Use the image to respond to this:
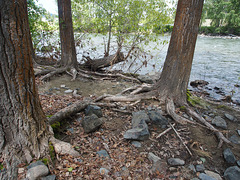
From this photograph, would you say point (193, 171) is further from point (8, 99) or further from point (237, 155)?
point (8, 99)

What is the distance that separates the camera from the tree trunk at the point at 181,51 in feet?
13.6

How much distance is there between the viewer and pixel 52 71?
7.46m

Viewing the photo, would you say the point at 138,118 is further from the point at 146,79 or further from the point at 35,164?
the point at 146,79

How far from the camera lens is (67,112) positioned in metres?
3.88

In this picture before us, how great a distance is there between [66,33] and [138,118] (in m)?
5.66

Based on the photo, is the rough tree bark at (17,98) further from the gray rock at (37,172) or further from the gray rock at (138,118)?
the gray rock at (138,118)

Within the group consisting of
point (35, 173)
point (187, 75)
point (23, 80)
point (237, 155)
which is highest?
point (23, 80)

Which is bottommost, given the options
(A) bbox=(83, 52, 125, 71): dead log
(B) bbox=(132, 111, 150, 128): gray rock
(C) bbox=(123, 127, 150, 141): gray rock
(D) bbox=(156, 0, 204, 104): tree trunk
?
(C) bbox=(123, 127, 150, 141): gray rock

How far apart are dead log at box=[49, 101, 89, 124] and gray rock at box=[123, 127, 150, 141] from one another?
55.9 inches

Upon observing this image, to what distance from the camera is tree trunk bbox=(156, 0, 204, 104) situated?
4148 millimetres

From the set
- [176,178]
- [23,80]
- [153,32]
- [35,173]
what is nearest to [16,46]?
[23,80]

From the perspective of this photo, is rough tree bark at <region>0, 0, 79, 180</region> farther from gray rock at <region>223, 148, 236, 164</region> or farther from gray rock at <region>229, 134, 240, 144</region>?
gray rock at <region>229, 134, 240, 144</region>

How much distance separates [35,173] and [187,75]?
4244 mm

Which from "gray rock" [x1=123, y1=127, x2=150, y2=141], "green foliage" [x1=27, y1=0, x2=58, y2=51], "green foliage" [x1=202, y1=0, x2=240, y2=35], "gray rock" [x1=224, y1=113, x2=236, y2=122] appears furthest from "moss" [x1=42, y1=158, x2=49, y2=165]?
"green foliage" [x1=202, y1=0, x2=240, y2=35]
